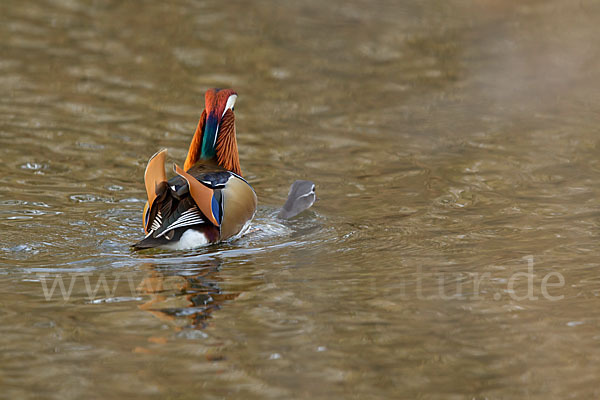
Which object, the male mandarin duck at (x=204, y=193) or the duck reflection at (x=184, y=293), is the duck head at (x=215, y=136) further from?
the duck reflection at (x=184, y=293)

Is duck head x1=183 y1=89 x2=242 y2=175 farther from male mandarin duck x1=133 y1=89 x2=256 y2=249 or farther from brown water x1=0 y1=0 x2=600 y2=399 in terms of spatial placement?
brown water x1=0 y1=0 x2=600 y2=399

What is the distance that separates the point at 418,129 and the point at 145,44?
200 inches

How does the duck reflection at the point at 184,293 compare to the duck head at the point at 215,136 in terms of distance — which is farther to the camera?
the duck head at the point at 215,136

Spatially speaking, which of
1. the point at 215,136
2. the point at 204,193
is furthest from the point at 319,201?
the point at 204,193

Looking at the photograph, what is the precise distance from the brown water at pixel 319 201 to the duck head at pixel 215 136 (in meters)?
0.64

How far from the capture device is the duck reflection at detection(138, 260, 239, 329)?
19.6 feet

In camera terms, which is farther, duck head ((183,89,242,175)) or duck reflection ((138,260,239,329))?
duck head ((183,89,242,175))

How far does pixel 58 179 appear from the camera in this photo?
364 inches

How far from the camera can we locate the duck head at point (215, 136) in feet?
28.0

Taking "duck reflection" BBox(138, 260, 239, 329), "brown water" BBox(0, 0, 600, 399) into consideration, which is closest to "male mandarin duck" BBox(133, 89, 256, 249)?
"brown water" BBox(0, 0, 600, 399)

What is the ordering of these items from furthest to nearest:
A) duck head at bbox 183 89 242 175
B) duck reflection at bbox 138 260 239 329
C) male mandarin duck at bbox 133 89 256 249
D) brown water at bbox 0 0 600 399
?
duck head at bbox 183 89 242 175 < male mandarin duck at bbox 133 89 256 249 < duck reflection at bbox 138 260 239 329 < brown water at bbox 0 0 600 399

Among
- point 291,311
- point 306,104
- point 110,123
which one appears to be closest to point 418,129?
point 306,104

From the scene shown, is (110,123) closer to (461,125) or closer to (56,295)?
(461,125)

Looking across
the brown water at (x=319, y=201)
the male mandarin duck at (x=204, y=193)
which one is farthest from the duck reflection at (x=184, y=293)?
the male mandarin duck at (x=204, y=193)
